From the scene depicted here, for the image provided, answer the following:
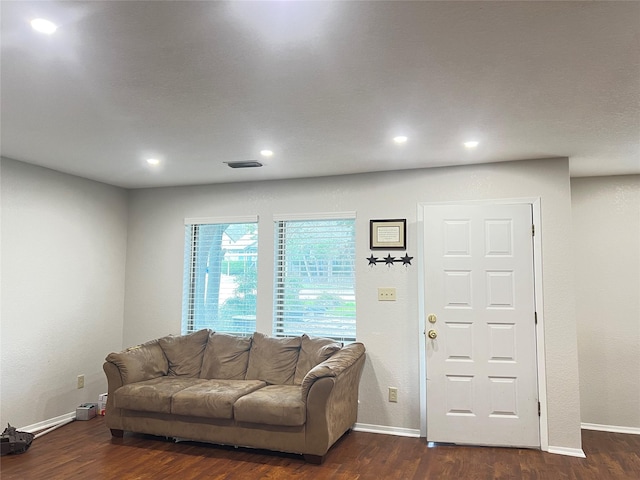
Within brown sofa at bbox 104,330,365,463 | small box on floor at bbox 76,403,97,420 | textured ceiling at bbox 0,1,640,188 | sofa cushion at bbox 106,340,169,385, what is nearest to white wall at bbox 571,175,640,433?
textured ceiling at bbox 0,1,640,188

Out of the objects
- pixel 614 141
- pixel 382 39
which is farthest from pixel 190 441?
pixel 614 141

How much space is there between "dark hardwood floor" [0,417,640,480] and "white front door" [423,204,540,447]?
193 mm

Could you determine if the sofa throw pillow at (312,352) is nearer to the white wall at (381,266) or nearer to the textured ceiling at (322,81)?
the white wall at (381,266)

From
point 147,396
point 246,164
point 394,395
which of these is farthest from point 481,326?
point 147,396

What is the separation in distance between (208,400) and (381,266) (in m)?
1.91

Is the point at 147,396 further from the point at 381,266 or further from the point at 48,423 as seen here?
the point at 381,266

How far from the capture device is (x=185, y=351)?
4.77 meters

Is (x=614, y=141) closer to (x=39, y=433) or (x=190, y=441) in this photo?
(x=190, y=441)

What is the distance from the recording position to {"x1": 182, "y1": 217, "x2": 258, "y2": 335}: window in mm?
5086

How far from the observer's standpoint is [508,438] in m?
3.91

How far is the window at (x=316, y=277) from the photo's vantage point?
4.71 meters

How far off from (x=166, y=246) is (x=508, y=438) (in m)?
3.85

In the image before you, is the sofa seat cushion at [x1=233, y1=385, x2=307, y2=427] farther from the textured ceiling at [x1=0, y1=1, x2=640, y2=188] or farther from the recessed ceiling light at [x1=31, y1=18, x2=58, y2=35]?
the recessed ceiling light at [x1=31, y1=18, x2=58, y2=35]

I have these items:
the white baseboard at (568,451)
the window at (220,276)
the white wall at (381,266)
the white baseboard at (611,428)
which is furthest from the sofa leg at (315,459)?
the white baseboard at (611,428)
